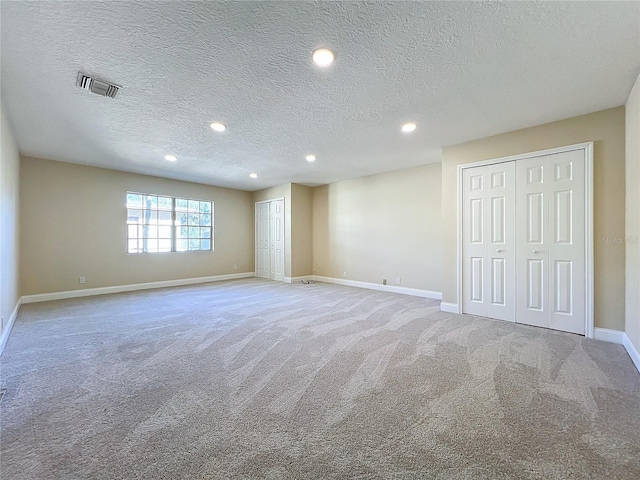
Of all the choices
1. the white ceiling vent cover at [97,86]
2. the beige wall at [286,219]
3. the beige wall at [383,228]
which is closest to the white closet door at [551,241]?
the beige wall at [383,228]

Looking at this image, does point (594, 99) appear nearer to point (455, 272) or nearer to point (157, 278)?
point (455, 272)

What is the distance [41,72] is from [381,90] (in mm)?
3001

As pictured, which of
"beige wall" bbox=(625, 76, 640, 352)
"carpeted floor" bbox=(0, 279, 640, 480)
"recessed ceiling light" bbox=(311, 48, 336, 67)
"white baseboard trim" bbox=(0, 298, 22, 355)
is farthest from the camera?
"white baseboard trim" bbox=(0, 298, 22, 355)

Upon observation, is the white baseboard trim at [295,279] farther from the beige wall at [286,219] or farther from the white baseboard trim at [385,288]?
the white baseboard trim at [385,288]

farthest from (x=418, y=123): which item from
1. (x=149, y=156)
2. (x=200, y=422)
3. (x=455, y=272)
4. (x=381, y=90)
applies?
(x=149, y=156)

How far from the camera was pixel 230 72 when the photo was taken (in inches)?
94.8

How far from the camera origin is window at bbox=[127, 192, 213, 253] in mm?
6276

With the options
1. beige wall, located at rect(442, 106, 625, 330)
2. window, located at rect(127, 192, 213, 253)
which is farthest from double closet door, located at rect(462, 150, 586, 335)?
window, located at rect(127, 192, 213, 253)

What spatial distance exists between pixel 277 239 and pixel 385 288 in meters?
3.23

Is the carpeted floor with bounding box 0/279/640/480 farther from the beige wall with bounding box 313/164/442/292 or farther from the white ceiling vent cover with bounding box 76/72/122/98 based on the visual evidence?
the white ceiling vent cover with bounding box 76/72/122/98

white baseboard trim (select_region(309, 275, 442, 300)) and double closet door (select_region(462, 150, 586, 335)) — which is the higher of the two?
double closet door (select_region(462, 150, 586, 335))

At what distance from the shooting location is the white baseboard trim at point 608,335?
9.98 feet

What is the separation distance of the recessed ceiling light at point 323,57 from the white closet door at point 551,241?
9.76 feet

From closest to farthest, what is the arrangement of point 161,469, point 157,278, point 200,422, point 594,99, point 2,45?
point 161,469 → point 200,422 → point 2,45 → point 594,99 → point 157,278
